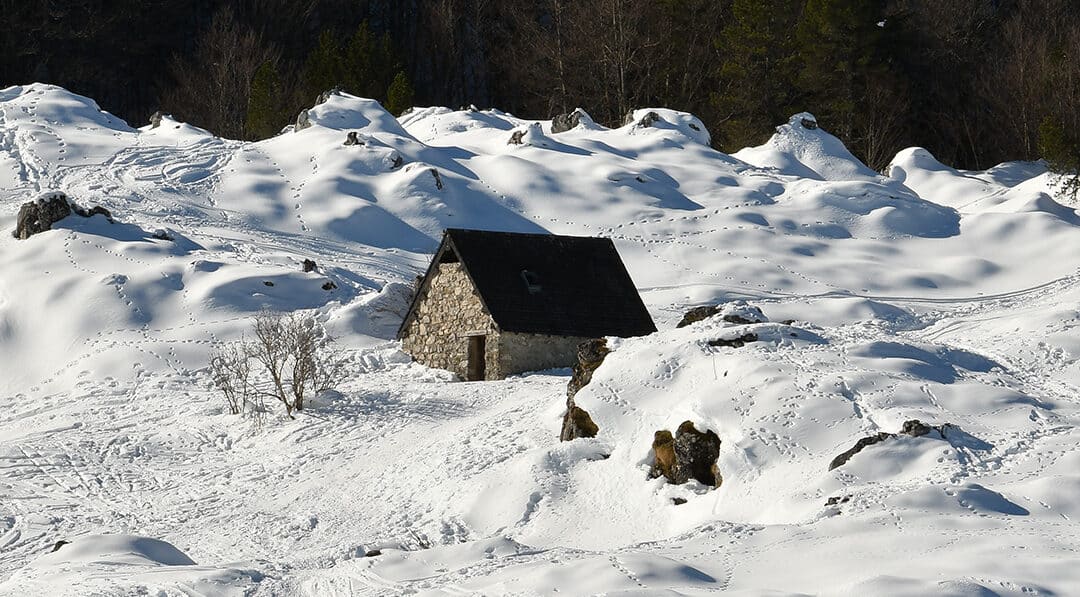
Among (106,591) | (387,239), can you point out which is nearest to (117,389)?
(387,239)

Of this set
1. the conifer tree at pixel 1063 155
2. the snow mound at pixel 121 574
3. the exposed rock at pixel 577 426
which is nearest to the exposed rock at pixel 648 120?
the conifer tree at pixel 1063 155

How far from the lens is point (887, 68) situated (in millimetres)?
51156

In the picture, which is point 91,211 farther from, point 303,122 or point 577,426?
point 577,426

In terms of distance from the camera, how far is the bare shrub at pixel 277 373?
25266 millimetres

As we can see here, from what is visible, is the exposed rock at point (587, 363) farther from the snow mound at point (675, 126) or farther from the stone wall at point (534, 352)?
the snow mound at point (675, 126)

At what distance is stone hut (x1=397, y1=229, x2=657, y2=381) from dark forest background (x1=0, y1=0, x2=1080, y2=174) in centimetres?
2247

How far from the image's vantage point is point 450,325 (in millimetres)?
27734

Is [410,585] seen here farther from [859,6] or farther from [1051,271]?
[859,6]

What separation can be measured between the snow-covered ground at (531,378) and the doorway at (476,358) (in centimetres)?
76

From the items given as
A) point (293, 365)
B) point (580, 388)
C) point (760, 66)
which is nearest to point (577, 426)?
point (580, 388)

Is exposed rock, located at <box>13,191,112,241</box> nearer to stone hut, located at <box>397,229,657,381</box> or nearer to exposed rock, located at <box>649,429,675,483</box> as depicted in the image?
stone hut, located at <box>397,229,657,381</box>

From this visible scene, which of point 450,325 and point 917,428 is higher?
point 917,428

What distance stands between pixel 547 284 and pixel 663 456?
9989 mm

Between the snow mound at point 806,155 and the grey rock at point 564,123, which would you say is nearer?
the snow mound at point 806,155
